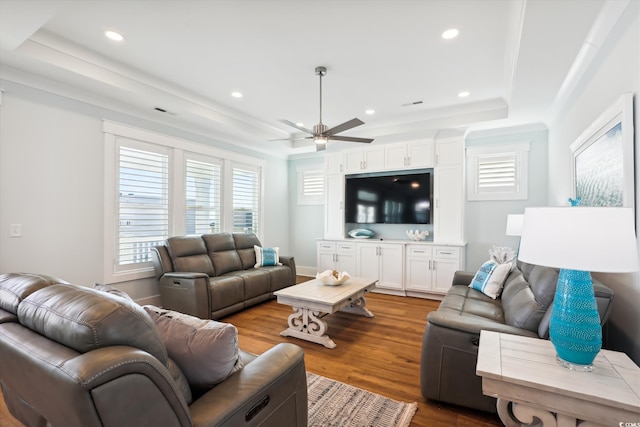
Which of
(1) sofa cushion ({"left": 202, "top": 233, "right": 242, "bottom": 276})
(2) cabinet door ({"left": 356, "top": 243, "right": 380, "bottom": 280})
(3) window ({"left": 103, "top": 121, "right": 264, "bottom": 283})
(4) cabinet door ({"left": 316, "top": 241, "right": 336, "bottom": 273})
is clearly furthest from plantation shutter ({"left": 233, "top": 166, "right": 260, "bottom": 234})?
(2) cabinet door ({"left": 356, "top": 243, "right": 380, "bottom": 280})

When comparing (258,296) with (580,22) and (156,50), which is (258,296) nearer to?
(156,50)

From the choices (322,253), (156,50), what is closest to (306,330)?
(322,253)

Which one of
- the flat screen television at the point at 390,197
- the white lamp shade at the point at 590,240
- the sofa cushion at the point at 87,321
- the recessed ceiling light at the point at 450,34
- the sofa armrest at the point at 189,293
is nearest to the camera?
the sofa cushion at the point at 87,321

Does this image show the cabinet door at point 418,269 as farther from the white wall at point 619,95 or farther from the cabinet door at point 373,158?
the white wall at point 619,95

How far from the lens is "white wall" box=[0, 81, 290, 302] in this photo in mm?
2926

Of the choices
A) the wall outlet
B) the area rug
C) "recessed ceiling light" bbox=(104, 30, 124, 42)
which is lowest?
the area rug

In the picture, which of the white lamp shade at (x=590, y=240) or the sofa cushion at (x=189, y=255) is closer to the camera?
the white lamp shade at (x=590, y=240)

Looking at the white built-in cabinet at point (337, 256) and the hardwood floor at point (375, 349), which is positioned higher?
the white built-in cabinet at point (337, 256)

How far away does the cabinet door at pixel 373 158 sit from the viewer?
5.33 m

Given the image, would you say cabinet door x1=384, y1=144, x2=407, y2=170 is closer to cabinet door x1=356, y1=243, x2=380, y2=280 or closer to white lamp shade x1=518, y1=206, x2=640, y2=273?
cabinet door x1=356, y1=243, x2=380, y2=280

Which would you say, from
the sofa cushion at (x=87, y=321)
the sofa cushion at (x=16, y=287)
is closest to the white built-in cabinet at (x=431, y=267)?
the sofa cushion at (x=87, y=321)

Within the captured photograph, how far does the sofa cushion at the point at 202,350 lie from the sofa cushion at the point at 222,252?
10.5 feet

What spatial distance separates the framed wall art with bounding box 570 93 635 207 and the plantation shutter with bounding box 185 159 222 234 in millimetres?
4710

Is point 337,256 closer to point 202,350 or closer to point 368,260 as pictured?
point 368,260
